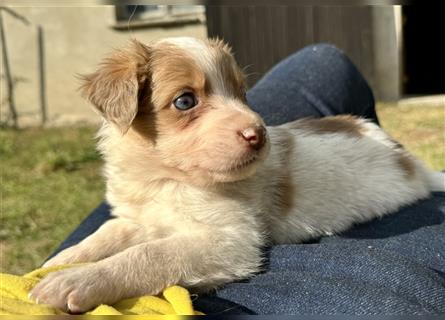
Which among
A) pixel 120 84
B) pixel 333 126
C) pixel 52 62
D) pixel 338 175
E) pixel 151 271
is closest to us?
pixel 151 271

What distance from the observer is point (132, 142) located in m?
2.25

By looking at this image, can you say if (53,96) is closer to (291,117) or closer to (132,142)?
(291,117)

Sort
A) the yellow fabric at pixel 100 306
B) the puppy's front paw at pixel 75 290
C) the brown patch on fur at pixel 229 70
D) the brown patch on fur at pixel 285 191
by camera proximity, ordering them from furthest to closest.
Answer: the brown patch on fur at pixel 285 191 < the brown patch on fur at pixel 229 70 < the puppy's front paw at pixel 75 290 < the yellow fabric at pixel 100 306

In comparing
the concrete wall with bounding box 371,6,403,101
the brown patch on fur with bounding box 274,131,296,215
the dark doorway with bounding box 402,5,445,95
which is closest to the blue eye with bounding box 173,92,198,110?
the brown patch on fur with bounding box 274,131,296,215

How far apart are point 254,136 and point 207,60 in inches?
13.7

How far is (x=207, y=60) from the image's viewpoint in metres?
2.15

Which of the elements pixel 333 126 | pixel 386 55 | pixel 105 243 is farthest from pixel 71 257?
pixel 386 55

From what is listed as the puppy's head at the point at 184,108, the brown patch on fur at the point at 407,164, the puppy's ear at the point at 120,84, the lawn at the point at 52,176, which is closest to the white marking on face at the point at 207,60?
the puppy's head at the point at 184,108

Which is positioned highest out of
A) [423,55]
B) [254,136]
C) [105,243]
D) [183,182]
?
[254,136]

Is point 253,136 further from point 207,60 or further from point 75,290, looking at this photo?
point 75,290

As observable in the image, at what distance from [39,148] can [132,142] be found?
19.1 ft

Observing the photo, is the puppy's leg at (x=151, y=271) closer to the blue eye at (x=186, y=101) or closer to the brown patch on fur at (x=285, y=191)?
the brown patch on fur at (x=285, y=191)

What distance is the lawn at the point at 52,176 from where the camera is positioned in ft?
16.5

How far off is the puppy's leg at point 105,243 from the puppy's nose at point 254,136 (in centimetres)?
53
